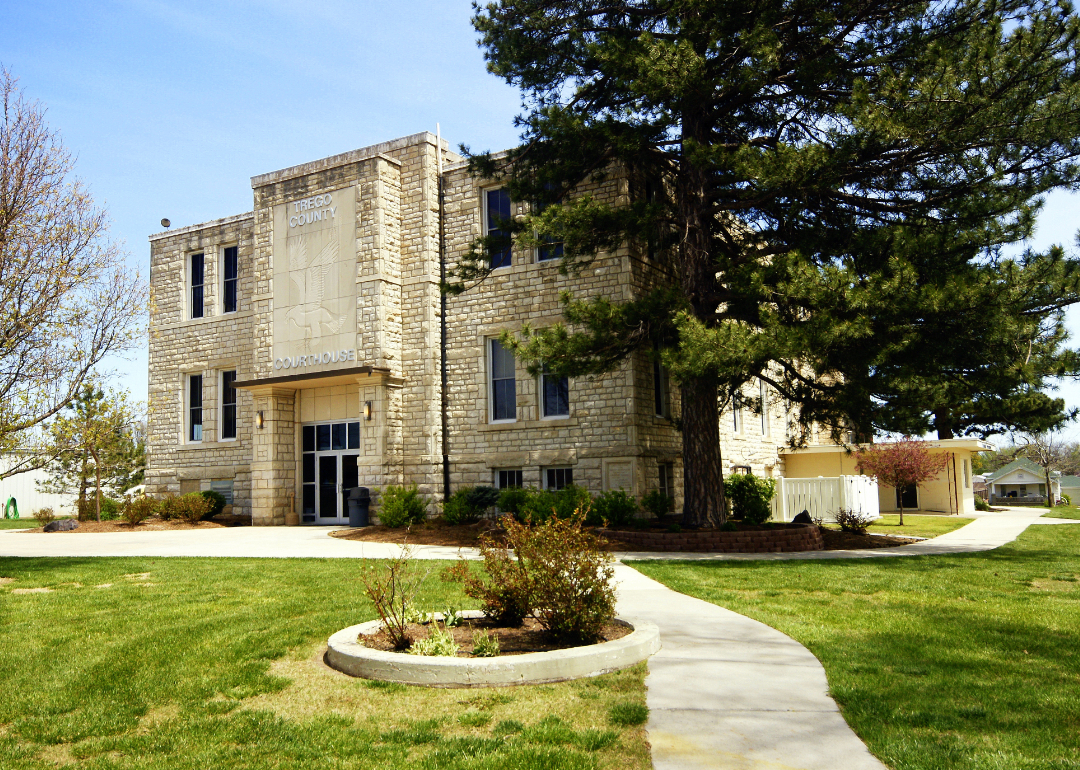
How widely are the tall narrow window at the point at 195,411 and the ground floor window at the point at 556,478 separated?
38.0 ft

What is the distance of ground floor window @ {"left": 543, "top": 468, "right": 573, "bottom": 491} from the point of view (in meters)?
18.8

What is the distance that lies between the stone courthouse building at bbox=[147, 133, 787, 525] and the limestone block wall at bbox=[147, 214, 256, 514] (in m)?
0.09

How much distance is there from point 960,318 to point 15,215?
43.6 feet

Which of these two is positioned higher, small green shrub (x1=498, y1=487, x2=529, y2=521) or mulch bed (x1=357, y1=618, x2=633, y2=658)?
small green shrub (x1=498, y1=487, x2=529, y2=521)

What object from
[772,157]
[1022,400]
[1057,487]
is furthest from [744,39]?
[1057,487]

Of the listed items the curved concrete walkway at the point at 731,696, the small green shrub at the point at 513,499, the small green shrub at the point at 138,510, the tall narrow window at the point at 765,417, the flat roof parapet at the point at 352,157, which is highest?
the flat roof parapet at the point at 352,157

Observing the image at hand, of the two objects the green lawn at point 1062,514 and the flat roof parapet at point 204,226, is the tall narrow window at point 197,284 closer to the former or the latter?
the flat roof parapet at point 204,226

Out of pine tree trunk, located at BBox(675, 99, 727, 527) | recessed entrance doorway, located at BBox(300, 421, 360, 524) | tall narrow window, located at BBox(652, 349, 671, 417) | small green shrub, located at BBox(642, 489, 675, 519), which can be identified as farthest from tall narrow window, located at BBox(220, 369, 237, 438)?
pine tree trunk, located at BBox(675, 99, 727, 527)

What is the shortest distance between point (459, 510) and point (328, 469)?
5.67 metres

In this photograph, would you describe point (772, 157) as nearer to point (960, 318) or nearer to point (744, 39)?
point (744, 39)

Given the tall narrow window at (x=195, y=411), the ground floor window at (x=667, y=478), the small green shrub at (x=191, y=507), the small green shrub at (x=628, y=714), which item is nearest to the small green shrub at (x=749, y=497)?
the ground floor window at (x=667, y=478)

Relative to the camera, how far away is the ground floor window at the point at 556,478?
61.6 feet

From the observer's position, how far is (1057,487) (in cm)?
4944

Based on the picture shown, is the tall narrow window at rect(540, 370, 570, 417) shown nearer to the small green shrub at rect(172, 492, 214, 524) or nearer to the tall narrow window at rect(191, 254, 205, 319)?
the small green shrub at rect(172, 492, 214, 524)
